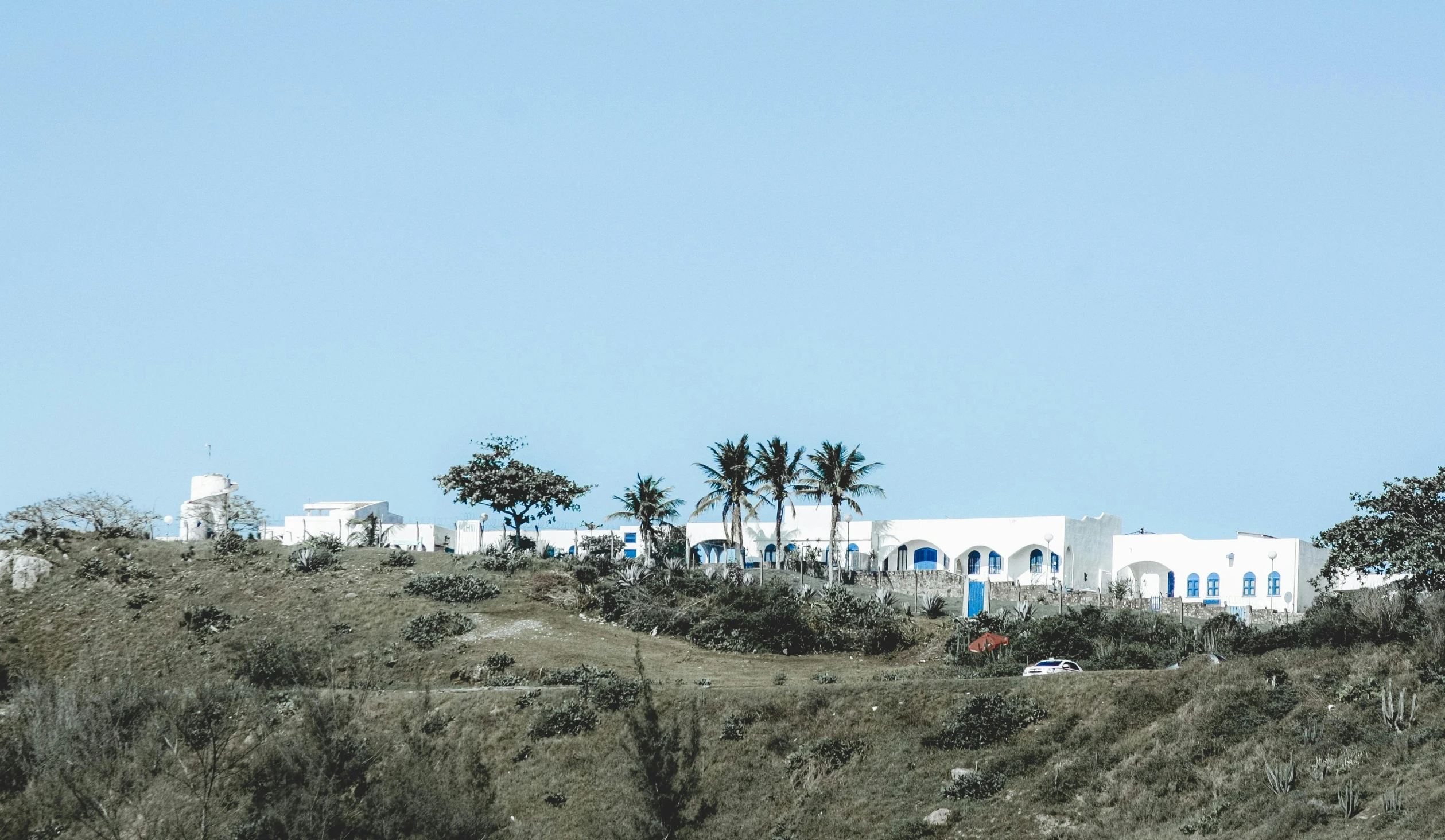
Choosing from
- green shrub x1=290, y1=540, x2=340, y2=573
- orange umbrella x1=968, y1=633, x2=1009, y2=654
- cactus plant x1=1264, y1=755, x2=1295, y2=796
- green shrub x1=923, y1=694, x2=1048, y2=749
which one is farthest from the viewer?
green shrub x1=290, y1=540, x2=340, y2=573

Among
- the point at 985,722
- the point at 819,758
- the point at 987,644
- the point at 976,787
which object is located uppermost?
the point at 987,644

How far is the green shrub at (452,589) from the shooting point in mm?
56688

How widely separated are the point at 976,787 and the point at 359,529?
54.6 meters

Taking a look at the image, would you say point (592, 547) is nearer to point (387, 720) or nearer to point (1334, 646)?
point (387, 720)

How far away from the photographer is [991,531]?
8000cm

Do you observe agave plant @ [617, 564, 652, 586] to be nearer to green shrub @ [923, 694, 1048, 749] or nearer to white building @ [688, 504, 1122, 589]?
white building @ [688, 504, 1122, 589]

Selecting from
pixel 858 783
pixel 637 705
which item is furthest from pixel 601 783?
pixel 858 783

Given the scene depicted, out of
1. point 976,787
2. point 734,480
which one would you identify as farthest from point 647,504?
point 976,787

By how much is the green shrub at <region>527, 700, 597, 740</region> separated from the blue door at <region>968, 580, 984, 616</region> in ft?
80.6

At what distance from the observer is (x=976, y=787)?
106 ft

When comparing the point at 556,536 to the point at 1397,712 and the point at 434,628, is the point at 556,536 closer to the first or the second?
the point at 434,628

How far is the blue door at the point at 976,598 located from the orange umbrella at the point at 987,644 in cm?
1236

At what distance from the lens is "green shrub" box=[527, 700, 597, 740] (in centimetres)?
3819

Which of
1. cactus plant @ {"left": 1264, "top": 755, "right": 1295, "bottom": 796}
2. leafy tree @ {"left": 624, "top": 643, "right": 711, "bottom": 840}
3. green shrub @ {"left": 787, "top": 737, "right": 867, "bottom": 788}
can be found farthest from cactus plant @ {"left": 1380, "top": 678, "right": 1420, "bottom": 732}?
leafy tree @ {"left": 624, "top": 643, "right": 711, "bottom": 840}
